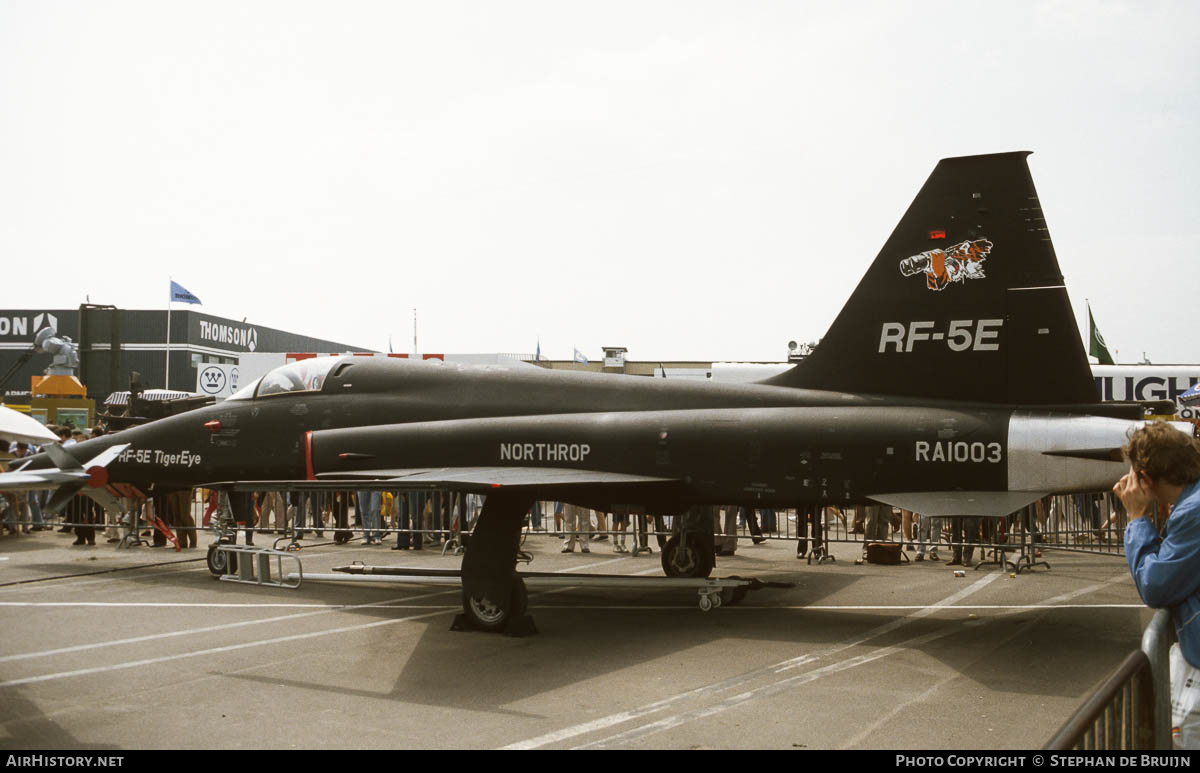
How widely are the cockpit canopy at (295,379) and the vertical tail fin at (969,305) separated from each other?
6612 mm

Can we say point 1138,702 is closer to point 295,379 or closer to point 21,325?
point 295,379

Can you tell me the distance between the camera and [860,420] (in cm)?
887

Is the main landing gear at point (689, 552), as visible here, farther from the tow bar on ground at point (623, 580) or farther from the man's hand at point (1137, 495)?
the man's hand at point (1137, 495)

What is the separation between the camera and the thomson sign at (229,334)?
5584 centimetres

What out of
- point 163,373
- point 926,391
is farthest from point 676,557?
point 163,373

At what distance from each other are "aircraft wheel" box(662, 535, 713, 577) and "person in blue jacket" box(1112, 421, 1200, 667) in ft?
26.6

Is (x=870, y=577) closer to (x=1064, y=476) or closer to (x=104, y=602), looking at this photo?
(x=1064, y=476)

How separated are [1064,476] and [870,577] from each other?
202 inches

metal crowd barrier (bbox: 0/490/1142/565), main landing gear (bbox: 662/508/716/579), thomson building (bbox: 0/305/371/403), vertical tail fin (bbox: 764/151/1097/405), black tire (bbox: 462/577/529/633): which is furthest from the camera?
thomson building (bbox: 0/305/371/403)

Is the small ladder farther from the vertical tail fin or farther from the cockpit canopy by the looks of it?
the vertical tail fin

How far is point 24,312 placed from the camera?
5562 cm

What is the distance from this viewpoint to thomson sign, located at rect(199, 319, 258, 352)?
5584cm

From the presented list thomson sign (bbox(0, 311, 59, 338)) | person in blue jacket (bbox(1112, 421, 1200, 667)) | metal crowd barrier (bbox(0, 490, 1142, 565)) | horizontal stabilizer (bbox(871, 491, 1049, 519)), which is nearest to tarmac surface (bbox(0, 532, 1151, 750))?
horizontal stabilizer (bbox(871, 491, 1049, 519))

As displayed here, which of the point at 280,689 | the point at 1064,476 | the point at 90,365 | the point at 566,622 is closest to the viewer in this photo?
the point at 280,689
